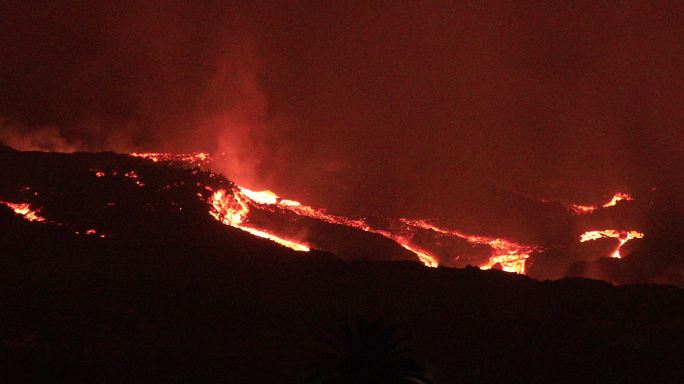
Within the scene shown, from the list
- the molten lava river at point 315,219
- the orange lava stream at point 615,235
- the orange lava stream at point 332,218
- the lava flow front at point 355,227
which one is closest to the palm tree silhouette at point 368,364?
the molten lava river at point 315,219

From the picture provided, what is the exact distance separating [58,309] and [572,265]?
5034 cm

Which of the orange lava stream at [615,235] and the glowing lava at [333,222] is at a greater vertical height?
the orange lava stream at [615,235]

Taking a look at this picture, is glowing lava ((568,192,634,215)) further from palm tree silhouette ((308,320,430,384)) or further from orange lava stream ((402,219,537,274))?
palm tree silhouette ((308,320,430,384))

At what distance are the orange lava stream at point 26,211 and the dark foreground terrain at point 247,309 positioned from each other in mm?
851

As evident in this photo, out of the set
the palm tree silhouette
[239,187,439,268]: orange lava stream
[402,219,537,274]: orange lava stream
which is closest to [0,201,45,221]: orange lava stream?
[239,187,439,268]: orange lava stream

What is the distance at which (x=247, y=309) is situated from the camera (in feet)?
218

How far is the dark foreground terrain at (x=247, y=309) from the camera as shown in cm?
5788

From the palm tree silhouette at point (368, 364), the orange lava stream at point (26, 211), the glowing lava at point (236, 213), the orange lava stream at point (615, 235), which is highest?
the orange lava stream at point (615, 235)

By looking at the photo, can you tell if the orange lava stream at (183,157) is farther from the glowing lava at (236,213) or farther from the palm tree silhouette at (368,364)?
the palm tree silhouette at (368,364)

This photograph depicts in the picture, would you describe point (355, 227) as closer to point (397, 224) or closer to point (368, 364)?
point (397, 224)

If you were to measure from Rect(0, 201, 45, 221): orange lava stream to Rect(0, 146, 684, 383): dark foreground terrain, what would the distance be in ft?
2.79

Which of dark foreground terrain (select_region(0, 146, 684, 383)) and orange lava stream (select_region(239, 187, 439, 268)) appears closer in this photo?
dark foreground terrain (select_region(0, 146, 684, 383))

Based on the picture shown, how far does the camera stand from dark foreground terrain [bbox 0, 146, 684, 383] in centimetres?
5788

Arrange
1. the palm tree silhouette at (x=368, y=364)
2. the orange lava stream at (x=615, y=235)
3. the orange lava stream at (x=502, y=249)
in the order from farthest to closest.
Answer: the orange lava stream at (x=615, y=235) → the orange lava stream at (x=502, y=249) → the palm tree silhouette at (x=368, y=364)
